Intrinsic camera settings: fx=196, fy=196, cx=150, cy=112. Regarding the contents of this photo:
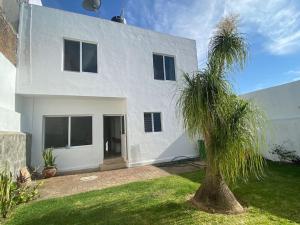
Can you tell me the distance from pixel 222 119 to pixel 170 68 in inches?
384

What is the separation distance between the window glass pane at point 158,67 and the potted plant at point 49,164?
811 centimetres

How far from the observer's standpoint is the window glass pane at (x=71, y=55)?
11125 mm

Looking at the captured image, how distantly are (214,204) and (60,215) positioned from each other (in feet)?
14.6

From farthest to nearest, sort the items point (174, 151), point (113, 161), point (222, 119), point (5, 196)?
point (174, 151) < point (113, 161) < point (5, 196) < point (222, 119)

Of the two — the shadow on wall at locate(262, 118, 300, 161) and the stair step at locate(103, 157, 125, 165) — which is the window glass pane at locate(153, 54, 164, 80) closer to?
the stair step at locate(103, 157, 125, 165)

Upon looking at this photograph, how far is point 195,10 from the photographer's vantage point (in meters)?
10.5

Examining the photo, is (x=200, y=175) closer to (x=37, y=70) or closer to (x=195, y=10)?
(x=195, y=10)

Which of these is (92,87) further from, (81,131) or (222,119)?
(222,119)

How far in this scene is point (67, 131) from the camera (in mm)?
11438

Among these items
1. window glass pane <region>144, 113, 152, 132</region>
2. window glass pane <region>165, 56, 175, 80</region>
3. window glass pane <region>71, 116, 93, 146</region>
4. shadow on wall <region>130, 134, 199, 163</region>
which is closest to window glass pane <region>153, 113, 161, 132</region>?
window glass pane <region>144, 113, 152, 132</region>

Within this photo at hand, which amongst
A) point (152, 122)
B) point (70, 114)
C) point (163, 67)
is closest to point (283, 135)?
point (152, 122)

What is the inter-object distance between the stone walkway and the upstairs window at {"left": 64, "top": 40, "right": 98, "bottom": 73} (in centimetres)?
593

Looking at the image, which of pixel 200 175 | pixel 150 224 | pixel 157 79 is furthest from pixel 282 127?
pixel 150 224

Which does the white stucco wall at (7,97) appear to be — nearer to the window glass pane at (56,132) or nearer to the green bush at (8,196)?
the window glass pane at (56,132)
